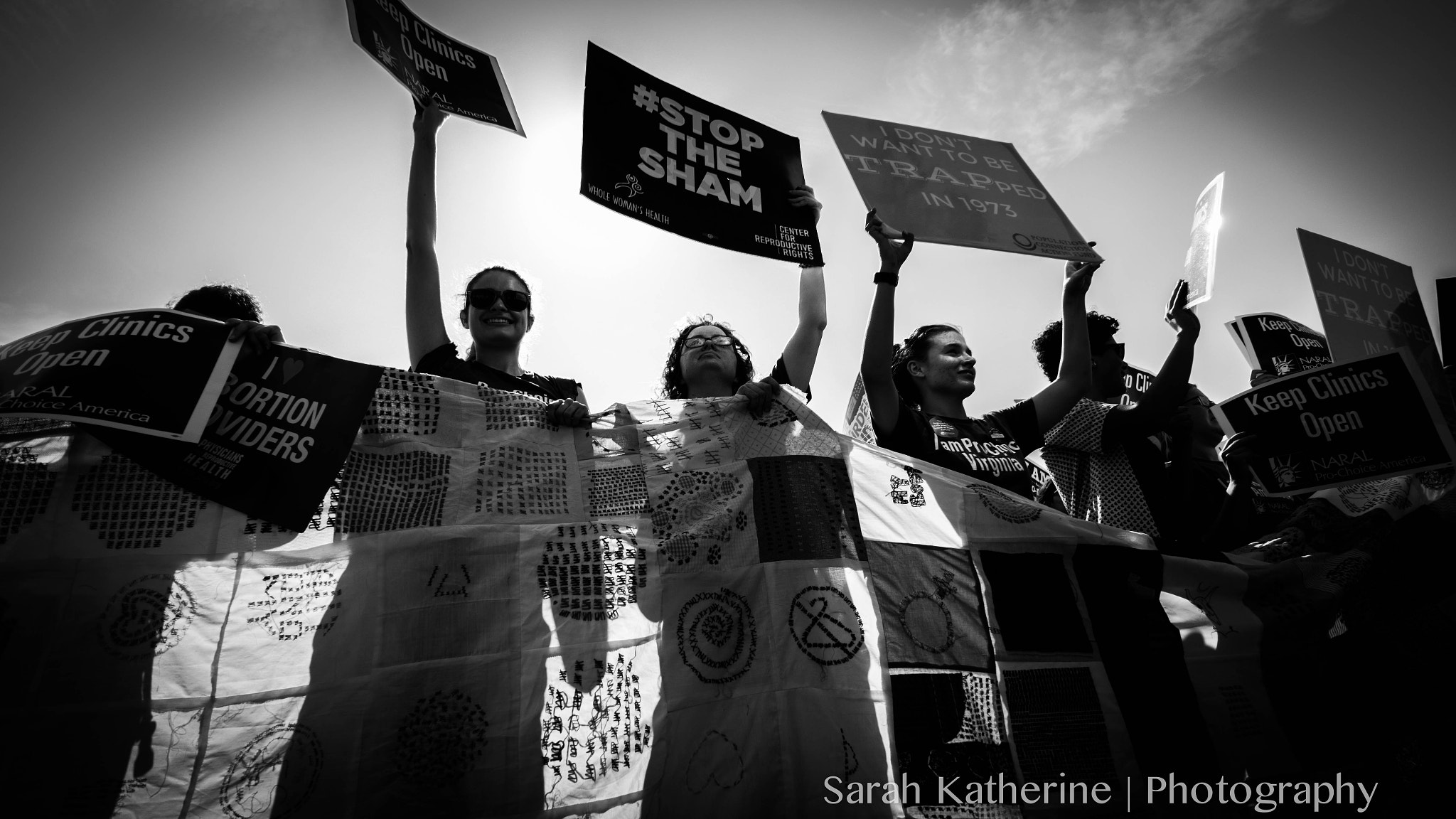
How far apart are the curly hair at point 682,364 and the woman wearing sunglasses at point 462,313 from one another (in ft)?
1.74

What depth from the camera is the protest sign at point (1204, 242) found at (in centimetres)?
357

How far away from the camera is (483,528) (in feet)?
7.15

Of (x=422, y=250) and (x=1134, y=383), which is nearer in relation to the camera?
(x=422, y=250)

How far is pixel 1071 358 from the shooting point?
3.81 meters

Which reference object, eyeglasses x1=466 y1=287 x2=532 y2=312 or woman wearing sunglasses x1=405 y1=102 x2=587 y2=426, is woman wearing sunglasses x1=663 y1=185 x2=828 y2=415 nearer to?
woman wearing sunglasses x1=405 y1=102 x2=587 y2=426

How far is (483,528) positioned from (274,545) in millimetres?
552

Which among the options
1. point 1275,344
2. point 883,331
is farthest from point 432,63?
point 1275,344

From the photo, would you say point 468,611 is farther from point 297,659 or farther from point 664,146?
point 664,146

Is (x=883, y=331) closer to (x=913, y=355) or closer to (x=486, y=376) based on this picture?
(x=913, y=355)

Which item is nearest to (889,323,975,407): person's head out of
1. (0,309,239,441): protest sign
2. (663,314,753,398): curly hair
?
(663,314,753,398): curly hair

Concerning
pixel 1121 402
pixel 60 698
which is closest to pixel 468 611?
pixel 60 698

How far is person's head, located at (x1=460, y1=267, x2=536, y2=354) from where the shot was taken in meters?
3.07

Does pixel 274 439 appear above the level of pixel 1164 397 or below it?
below

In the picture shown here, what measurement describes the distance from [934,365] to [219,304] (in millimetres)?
3023
